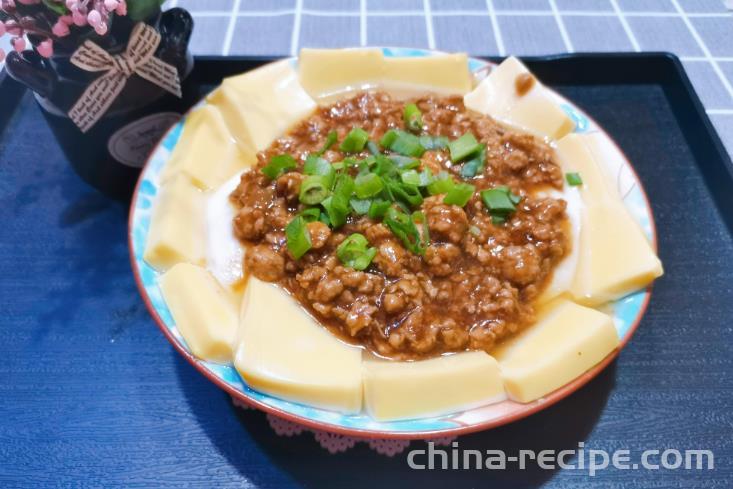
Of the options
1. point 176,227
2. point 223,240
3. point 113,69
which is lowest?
point 223,240

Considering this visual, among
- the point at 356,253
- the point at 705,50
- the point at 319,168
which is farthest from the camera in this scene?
the point at 705,50

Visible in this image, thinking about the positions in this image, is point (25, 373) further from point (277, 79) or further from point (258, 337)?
point (277, 79)

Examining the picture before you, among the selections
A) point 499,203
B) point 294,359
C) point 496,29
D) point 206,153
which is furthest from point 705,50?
point 294,359

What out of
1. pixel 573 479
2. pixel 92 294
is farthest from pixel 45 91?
pixel 573 479

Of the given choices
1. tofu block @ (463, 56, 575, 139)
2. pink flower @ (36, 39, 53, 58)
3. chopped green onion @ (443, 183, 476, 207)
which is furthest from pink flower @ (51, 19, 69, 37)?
tofu block @ (463, 56, 575, 139)

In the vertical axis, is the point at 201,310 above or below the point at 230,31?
below

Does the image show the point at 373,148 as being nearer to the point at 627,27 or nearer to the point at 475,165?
the point at 475,165
